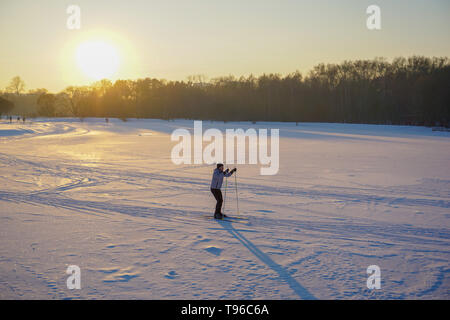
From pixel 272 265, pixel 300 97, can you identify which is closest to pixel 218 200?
pixel 272 265

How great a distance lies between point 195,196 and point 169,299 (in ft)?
20.6

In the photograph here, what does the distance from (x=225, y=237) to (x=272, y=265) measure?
1.64 m

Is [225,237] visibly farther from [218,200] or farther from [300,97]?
[300,97]

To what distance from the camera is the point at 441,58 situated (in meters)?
74.4

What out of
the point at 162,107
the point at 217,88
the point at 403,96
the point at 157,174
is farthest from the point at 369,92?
the point at 157,174

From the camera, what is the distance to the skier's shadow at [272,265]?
5051mm

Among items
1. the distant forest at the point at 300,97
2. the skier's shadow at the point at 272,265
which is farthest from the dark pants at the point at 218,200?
the distant forest at the point at 300,97

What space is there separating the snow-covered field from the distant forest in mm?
60821

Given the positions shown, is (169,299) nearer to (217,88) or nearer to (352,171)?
(352,171)

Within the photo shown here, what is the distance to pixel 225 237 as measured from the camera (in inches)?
292

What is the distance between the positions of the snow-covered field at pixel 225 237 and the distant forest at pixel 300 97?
6082 centimetres

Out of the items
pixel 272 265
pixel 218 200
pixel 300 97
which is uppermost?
pixel 300 97

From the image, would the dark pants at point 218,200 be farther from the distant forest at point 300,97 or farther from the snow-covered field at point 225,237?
the distant forest at point 300,97
